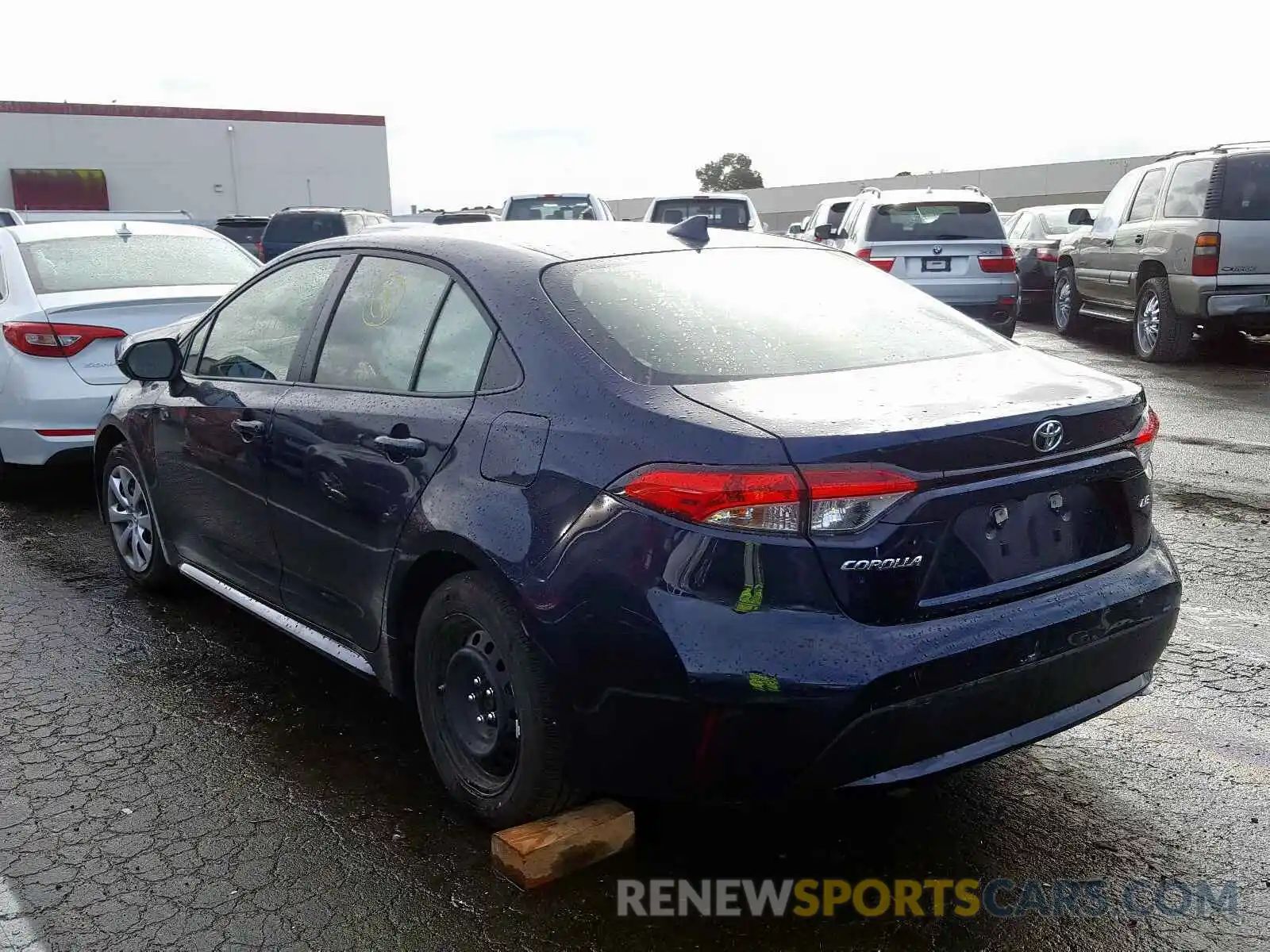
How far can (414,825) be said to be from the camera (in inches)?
137

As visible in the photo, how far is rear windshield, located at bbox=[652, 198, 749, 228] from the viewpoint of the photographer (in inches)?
674

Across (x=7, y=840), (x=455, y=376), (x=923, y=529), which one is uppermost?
(x=455, y=376)

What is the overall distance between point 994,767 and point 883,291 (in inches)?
60.6

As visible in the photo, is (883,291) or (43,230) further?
(43,230)

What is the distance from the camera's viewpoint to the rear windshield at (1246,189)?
435 inches

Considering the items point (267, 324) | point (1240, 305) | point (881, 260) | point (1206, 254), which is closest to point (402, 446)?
point (267, 324)

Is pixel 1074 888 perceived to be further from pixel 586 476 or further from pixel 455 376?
pixel 455 376

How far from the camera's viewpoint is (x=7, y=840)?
344cm

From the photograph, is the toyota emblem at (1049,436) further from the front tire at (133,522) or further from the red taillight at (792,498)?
the front tire at (133,522)

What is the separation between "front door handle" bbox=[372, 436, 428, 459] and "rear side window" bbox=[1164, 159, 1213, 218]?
10024 millimetres

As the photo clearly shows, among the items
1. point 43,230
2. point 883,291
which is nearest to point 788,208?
point 43,230

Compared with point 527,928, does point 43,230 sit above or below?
above

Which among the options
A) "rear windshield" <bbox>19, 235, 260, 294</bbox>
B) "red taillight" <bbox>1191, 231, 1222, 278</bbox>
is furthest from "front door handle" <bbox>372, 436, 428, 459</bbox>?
"red taillight" <bbox>1191, 231, 1222, 278</bbox>

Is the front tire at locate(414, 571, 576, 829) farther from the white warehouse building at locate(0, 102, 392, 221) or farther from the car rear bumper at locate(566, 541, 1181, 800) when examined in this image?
the white warehouse building at locate(0, 102, 392, 221)
